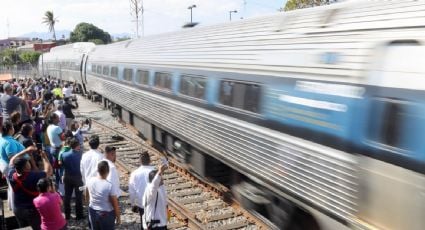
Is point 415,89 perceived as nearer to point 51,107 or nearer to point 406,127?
point 406,127

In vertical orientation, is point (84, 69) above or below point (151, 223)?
above

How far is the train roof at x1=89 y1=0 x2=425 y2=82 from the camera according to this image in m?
4.56

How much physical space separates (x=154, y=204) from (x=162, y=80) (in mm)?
6173

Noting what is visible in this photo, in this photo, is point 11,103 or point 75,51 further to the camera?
point 75,51

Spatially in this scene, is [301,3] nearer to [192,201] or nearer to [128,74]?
[128,74]

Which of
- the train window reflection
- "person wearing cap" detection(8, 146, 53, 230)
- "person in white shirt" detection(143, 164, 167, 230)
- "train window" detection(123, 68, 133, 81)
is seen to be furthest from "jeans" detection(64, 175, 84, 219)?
the train window reflection

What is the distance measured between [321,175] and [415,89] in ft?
5.17

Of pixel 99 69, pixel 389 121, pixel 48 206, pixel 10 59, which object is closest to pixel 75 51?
pixel 99 69

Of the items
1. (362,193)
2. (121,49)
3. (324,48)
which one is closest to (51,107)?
(121,49)

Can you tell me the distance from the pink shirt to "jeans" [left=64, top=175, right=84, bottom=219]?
194 centimetres

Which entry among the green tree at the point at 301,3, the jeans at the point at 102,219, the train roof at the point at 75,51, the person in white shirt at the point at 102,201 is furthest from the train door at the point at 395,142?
the green tree at the point at 301,3

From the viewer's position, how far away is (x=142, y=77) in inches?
539

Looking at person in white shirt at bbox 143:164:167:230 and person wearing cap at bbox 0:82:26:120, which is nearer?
person in white shirt at bbox 143:164:167:230

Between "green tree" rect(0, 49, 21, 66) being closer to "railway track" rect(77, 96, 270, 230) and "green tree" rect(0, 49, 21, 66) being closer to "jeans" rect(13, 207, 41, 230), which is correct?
"railway track" rect(77, 96, 270, 230)
